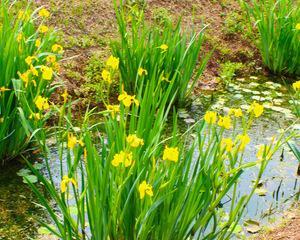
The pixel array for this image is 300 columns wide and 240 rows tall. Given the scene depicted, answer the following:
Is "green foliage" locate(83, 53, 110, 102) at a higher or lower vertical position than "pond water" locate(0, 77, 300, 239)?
higher

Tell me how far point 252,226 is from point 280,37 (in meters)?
2.49

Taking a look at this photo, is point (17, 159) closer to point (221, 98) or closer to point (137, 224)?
point (137, 224)

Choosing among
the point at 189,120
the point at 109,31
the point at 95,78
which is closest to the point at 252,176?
the point at 189,120

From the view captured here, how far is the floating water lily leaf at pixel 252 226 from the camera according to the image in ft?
9.87

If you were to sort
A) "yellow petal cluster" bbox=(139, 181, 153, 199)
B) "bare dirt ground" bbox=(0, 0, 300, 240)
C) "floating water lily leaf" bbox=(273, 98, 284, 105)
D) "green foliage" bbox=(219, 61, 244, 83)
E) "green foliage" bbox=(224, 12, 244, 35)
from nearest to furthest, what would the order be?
"yellow petal cluster" bbox=(139, 181, 153, 199), "bare dirt ground" bbox=(0, 0, 300, 240), "floating water lily leaf" bbox=(273, 98, 284, 105), "green foliage" bbox=(219, 61, 244, 83), "green foliage" bbox=(224, 12, 244, 35)

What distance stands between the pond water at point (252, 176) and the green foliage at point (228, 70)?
0.11m

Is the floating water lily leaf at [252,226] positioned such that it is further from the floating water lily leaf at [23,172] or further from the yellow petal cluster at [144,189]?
the floating water lily leaf at [23,172]

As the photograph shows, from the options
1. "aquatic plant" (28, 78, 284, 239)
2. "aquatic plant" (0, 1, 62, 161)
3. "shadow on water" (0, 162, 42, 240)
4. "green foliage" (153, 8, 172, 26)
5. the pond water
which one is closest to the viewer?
"aquatic plant" (28, 78, 284, 239)

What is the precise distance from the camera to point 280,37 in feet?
16.8

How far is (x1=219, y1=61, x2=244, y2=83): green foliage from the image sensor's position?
203 inches

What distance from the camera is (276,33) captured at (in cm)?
519

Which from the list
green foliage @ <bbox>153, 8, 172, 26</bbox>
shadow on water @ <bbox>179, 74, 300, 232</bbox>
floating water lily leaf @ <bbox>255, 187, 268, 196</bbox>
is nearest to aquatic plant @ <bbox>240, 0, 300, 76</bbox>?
shadow on water @ <bbox>179, 74, 300, 232</bbox>

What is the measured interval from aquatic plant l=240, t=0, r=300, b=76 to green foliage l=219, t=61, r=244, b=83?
0.27 meters

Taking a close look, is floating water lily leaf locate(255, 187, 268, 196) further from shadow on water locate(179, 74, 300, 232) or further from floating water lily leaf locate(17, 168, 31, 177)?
floating water lily leaf locate(17, 168, 31, 177)
